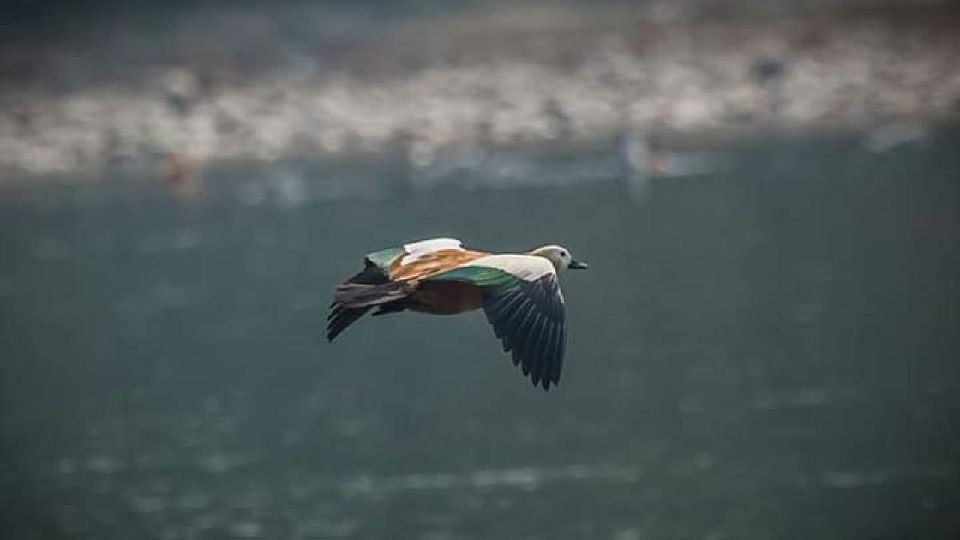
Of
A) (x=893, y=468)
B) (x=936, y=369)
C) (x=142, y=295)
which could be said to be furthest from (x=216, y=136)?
(x=893, y=468)

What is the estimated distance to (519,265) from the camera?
10.2 meters

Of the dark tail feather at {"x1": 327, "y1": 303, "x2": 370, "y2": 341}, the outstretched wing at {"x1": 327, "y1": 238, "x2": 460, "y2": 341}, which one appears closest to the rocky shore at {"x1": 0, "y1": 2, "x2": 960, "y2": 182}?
the outstretched wing at {"x1": 327, "y1": 238, "x2": 460, "y2": 341}

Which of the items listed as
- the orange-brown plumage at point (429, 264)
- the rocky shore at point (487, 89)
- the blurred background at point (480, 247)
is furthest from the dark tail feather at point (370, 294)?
the rocky shore at point (487, 89)

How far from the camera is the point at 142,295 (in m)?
24.1

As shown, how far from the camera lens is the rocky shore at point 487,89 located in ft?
100

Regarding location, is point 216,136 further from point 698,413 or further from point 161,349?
point 698,413

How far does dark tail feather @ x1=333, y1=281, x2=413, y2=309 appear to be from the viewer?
10.1 metres

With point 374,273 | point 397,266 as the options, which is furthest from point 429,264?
point 374,273

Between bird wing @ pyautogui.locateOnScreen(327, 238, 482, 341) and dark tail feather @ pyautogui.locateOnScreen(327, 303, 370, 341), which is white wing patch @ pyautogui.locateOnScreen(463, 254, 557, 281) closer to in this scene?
bird wing @ pyautogui.locateOnScreen(327, 238, 482, 341)

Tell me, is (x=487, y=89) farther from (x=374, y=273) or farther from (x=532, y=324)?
(x=532, y=324)

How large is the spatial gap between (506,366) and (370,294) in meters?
9.50

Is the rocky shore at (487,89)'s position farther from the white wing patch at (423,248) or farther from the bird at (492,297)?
the bird at (492,297)

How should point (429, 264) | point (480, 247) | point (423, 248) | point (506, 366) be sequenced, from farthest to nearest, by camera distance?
point (480, 247)
point (506, 366)
point (423, 248)
point (429, 264)

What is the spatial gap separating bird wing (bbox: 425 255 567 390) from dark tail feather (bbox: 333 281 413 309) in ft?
0.47
